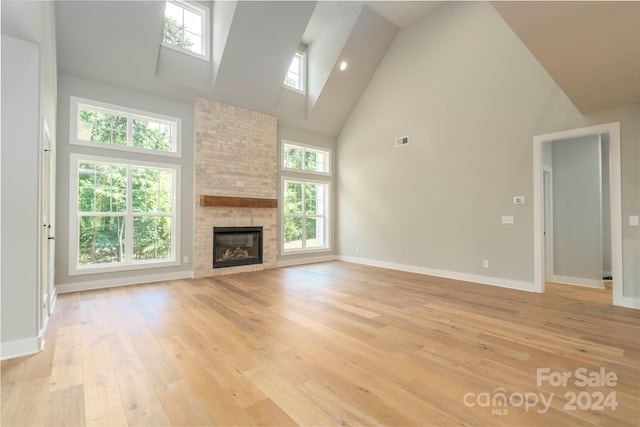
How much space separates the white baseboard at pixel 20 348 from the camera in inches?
90.8

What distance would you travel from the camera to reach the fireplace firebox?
5.81 m

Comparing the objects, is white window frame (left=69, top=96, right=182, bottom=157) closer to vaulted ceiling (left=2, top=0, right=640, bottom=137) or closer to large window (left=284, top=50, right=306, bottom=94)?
vaulted ceiling (left=2, top=0, right=640, bottom=137)

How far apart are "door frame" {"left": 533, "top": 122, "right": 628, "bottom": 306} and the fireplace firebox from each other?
16.5 feet

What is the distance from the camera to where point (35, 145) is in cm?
246

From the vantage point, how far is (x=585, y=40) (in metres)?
2.56

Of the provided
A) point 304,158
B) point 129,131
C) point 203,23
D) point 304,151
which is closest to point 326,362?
point 129,131

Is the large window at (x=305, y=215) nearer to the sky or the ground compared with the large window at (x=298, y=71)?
nearer to the ground

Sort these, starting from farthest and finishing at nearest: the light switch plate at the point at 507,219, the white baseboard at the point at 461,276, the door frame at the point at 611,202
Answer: the light switch plate at the point at 507,219 → the white baseboard at the point at 461,276 → the door frame at the point at 611,202

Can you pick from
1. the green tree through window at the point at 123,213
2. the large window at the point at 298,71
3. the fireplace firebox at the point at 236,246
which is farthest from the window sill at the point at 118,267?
the large window at the point at 298,71

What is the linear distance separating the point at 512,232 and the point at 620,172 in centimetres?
148

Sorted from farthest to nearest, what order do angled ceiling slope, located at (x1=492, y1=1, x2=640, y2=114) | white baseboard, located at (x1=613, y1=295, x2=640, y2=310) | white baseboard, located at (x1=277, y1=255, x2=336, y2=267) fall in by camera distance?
white baseboard, located at (x1=277, y1=255, x2=336, y2=267)
white baseboard, located at (x1=613, y1=295, x2=640, y2=310)
angled ceiling slope, located at (x1=492, y1=1, x2=640, y2=114)

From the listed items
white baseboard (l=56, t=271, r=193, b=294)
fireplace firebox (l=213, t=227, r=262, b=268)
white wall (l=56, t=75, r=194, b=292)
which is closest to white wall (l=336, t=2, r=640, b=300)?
fireplace firebox (l=213, t=227, r=262, b=268)

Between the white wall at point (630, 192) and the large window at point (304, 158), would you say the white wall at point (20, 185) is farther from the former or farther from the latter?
the white wall at point (630, 192)

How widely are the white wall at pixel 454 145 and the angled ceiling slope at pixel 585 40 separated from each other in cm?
105
